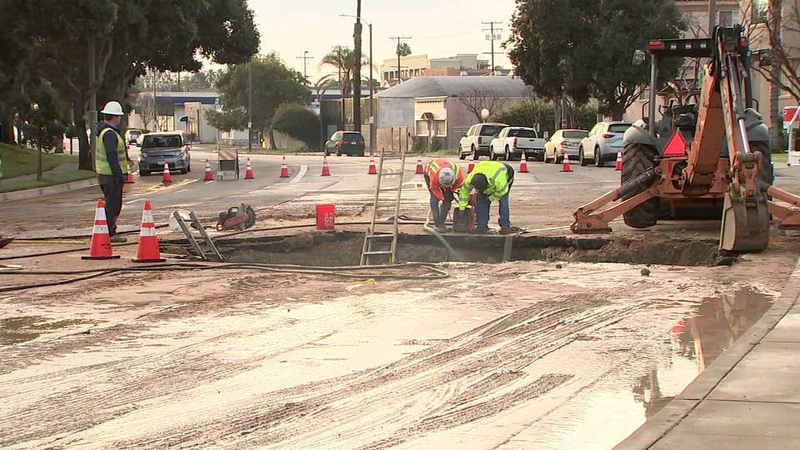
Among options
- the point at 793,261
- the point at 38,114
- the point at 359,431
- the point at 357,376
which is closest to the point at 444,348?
the point at 357,376

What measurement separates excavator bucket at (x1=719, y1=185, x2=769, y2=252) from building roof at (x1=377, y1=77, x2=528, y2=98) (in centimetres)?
6471

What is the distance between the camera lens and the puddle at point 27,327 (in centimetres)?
866

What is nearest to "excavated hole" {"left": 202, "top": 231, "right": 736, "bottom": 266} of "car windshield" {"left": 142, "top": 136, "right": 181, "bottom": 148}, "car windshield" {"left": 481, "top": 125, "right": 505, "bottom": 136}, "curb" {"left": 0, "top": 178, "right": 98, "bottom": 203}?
"curb" {"left": 0, "top": 178, "right": 98, "bottom": 203}

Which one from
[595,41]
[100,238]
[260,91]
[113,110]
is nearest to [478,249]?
[100,238]

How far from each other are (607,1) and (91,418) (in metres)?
44.3

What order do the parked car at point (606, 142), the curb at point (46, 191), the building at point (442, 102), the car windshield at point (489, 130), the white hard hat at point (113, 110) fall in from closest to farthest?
the white hard hat at point (113, 110) < the curb at point (46, 191) < the parked car at point (606, 142) < the car windshield at point (489, 130) < the building at point (442, 102)

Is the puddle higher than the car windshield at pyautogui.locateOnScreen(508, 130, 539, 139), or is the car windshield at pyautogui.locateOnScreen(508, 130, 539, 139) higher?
the car windshield at pyautogui.locateOnScreen(508, 130, 539, 139)

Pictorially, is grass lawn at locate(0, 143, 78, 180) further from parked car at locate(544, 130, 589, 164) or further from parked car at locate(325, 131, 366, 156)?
parked car at locate(544, 130, 589, 164)

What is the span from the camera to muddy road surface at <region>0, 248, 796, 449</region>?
604cm

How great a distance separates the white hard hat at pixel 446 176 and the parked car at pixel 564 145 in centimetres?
2647

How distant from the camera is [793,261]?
39.6ft

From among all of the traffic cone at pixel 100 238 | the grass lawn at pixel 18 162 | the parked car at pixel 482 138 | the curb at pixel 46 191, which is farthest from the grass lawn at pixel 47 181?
the parked car at pixel 482 138

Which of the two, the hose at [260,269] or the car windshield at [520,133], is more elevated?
the car windshield at [520,133]

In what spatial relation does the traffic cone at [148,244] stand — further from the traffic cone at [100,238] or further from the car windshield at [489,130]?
the car windshield at [489,130]
